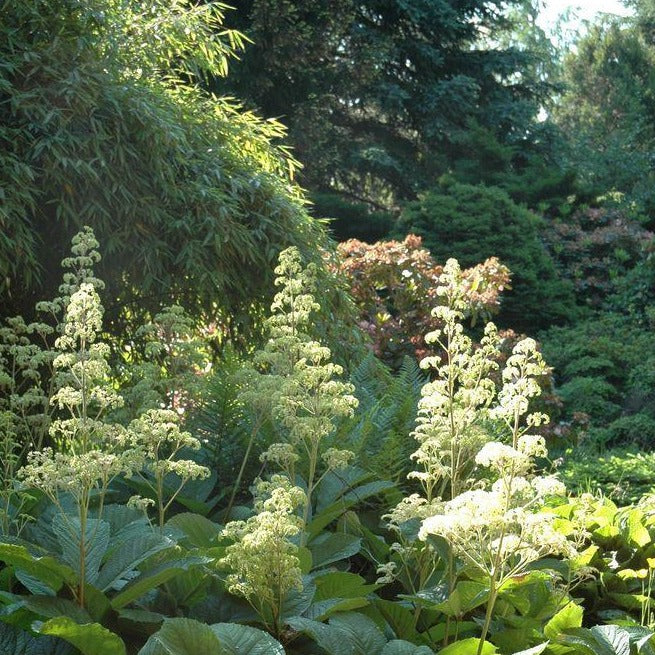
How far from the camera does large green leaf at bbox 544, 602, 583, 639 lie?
7.48ft

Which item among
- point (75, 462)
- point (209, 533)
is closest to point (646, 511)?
point (209, 533)

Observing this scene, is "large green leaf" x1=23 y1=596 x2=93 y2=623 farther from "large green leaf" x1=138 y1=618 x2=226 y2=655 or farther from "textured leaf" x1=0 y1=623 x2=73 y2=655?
"large green leaf" x1=138 y1=618 x2=226 y2=655

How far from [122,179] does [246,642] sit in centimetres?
332

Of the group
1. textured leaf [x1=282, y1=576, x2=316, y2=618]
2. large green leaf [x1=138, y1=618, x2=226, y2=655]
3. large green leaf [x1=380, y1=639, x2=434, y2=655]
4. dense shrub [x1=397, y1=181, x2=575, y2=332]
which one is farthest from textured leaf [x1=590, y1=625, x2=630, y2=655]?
dense shrub [x1=397, y1=181, x2=575, y2=332]

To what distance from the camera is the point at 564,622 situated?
229 cm

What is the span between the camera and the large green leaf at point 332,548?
8.59 feet

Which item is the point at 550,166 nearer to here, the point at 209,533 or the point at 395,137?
the point at 395,137

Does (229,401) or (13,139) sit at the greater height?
A: (13,139)

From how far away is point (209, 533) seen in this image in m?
2.69

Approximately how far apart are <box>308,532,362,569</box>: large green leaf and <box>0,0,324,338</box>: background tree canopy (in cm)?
230

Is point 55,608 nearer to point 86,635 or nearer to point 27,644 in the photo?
point 27,644

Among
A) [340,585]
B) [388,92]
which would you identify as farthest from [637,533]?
[388,92]

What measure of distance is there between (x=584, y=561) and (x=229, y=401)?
144 centimetres

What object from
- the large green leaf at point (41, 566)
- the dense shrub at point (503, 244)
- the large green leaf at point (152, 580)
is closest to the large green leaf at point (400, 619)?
the large green leaf at point (152, 580)
